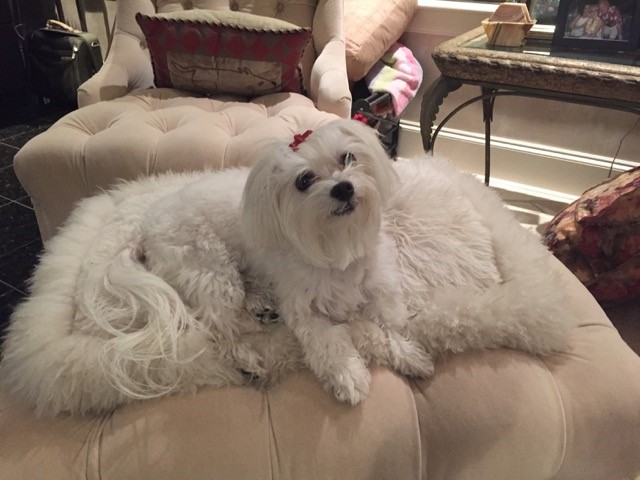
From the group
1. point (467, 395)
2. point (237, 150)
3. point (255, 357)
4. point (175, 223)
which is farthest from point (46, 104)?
point (467, 395)

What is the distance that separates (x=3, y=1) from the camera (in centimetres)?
308

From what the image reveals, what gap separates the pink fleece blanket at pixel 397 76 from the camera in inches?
88.2

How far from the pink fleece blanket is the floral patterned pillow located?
98cm

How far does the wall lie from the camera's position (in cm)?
220

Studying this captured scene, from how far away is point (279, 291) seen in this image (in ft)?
3.37

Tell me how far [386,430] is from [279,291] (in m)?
0.34

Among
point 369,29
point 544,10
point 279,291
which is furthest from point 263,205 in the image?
point 544,10

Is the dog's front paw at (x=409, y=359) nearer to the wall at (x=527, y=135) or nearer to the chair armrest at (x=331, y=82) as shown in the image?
the chair armrest at (x=331, y=82)

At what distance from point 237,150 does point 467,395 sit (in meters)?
0.94

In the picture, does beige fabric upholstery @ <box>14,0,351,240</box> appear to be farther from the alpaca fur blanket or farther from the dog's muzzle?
the dog's muzzle

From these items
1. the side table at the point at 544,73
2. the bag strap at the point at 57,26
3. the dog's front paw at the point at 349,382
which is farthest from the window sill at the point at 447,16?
the bag strap at the point at 57,26

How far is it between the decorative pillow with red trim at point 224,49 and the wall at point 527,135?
886 millimetres

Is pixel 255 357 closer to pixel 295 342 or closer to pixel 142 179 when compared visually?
pixel 295 342

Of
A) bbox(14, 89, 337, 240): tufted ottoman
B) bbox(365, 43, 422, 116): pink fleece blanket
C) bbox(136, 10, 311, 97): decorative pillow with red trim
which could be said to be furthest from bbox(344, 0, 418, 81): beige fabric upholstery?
bbox(14, 89, 337, 240): tufted ottoman
